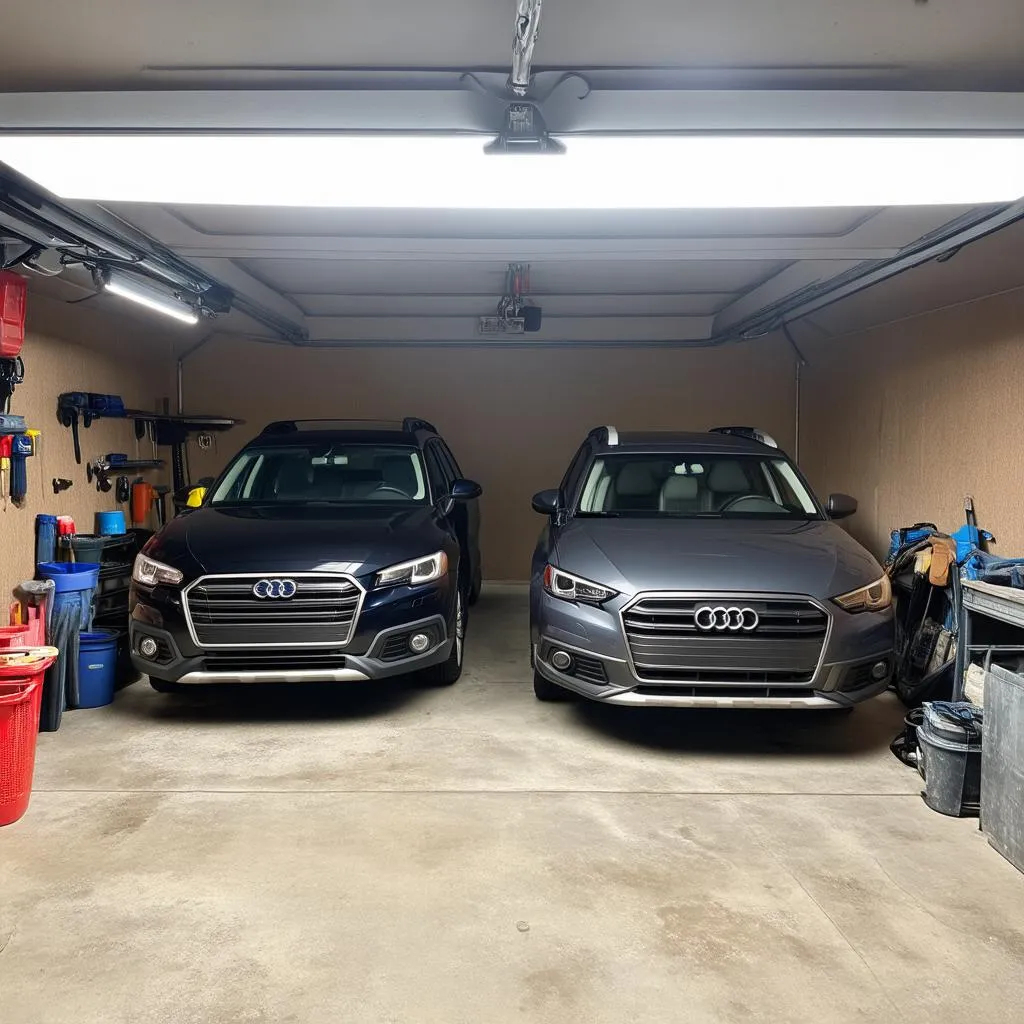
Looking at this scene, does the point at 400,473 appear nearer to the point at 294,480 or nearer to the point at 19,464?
the point at 294,480

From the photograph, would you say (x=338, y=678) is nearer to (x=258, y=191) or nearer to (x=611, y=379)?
(x=258, y=191)

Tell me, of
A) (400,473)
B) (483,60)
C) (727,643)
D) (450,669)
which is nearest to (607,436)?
(400,473)

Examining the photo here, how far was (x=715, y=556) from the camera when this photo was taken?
4.15 m

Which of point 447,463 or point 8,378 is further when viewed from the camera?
point 447,463

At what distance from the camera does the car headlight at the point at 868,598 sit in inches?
156

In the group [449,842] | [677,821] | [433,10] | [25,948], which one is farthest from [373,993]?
[433,10]

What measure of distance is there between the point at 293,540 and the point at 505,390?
4.79 meters

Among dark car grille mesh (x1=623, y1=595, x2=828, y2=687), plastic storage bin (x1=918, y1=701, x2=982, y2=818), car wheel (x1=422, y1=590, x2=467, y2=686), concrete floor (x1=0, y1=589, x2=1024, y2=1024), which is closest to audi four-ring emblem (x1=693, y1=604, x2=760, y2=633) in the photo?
dark car grille mesh (x1=623, y1=595, x2=828, y2=687)

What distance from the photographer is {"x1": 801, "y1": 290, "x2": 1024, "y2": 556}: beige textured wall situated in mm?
5055

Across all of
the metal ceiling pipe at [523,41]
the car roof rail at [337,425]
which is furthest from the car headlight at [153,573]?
the metal ceiling pipe at [523,41]

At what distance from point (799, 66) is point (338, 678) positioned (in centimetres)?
340

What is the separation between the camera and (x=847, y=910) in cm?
270

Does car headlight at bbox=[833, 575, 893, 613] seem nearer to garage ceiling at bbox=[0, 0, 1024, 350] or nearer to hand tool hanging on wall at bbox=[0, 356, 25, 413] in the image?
garage ceiling at bbox=[0, 0, 1024, 350]

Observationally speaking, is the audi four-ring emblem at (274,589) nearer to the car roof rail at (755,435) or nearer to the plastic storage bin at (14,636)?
the plastic storage bin at (14,636)
